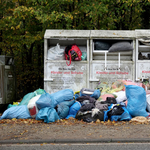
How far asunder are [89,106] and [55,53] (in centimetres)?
276

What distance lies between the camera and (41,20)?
468 inches

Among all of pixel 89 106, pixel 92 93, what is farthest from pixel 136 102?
pixel 92 93

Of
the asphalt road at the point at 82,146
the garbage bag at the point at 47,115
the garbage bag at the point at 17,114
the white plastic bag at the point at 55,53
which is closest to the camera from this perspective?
the asphalt road at the point at 82,146

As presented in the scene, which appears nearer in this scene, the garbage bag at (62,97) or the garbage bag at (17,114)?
the garbage bag at (17,114)

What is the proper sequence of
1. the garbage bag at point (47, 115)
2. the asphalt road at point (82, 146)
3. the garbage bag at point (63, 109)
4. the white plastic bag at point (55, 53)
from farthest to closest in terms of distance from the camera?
the white plastic bag at point (55, 53) → the garbage bag at point (63, 109) → the garbage bag at point (47, 115) → the asphalt road at point (82, 146)

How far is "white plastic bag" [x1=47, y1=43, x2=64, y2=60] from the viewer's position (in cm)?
951

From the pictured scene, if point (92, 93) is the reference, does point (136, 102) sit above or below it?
below

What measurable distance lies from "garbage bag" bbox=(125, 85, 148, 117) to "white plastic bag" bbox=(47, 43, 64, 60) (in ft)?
9.58

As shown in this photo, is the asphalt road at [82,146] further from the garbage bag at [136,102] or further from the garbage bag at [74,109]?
the garbage bag at [74,109]

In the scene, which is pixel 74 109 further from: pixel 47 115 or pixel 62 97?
pixel 47 115

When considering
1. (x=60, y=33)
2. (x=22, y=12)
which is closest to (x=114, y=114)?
(x=60, y=33)

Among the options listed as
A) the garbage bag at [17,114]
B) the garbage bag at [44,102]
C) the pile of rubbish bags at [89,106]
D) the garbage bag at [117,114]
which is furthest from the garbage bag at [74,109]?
the garbage bag at [17,114]

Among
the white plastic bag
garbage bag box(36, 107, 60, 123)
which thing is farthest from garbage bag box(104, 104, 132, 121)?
the white plastic bag

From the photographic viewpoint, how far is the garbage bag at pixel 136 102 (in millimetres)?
7414
